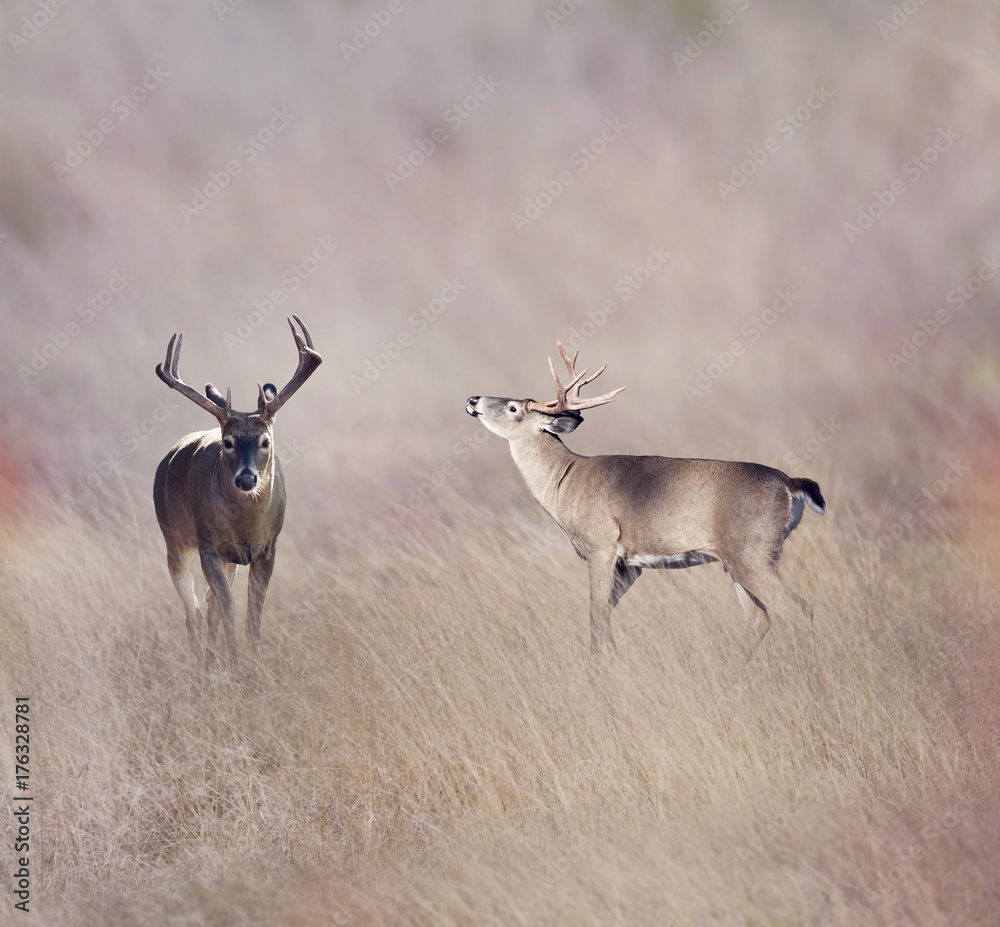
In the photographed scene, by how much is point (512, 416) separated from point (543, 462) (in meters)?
0.36

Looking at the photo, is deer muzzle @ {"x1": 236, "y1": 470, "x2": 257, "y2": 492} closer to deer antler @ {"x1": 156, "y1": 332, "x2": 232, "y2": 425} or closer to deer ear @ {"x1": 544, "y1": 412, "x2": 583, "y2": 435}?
deer antler @ {"x1": 156, "y1": 332, "x2": 232, "y2": 425}

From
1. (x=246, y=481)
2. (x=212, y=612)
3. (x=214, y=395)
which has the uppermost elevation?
(x=214, y=395)

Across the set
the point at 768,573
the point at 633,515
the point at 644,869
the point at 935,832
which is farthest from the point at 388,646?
the point at 935,832

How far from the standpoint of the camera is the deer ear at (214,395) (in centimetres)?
677

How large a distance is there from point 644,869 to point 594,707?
4.84 ft

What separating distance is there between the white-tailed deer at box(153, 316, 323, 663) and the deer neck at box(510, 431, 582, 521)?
1.44m

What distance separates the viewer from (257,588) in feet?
22.4

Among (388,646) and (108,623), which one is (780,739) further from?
(108,623)

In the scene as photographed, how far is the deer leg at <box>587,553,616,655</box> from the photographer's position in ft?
20.5

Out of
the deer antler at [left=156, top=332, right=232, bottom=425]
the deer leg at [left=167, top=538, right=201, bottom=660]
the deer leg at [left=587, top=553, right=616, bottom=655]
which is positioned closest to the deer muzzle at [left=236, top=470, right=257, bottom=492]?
the deer antler at [left=156, top=332, right=232, bottom=425]

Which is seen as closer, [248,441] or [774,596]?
[774,596]

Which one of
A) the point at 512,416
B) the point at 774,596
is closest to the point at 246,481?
the point at 512,416

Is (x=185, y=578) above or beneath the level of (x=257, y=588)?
above

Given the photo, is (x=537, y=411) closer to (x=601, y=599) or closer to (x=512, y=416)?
(x=512, y=416)
